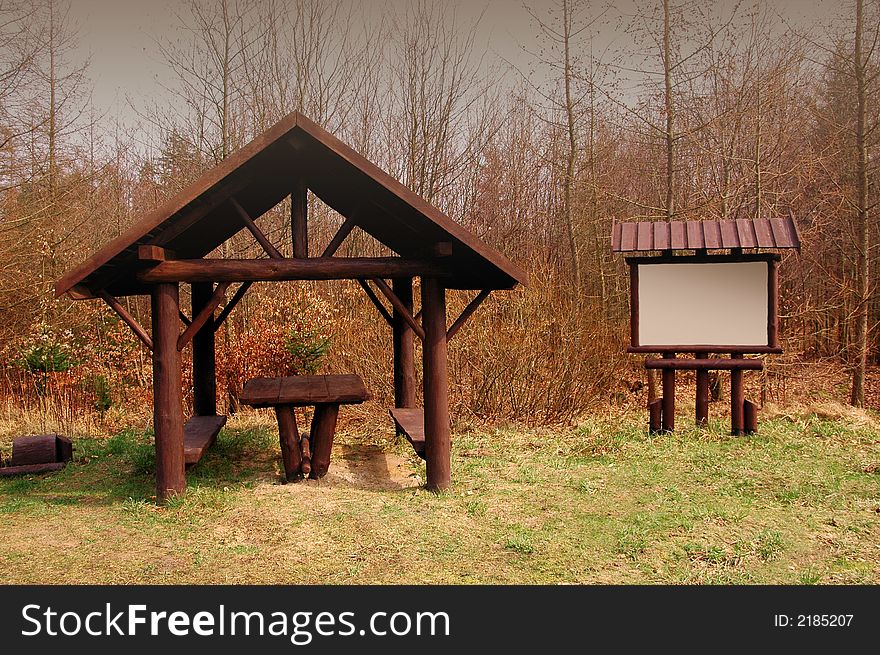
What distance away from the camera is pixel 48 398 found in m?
12.8

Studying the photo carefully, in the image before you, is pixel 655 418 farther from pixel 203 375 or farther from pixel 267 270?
pixel 203 375

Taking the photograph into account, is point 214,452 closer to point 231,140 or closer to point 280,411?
point 280,411

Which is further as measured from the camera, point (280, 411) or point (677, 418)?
point (677, 418)

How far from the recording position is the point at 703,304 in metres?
9.50

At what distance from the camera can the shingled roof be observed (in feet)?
29.9

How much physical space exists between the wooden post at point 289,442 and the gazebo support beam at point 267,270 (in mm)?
1501

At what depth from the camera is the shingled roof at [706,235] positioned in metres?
9.12

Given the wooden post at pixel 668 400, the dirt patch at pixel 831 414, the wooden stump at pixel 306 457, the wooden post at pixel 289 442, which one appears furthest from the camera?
the dirt patch at pixel 831 414

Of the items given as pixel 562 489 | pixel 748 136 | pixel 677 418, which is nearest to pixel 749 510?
pixel 562 489

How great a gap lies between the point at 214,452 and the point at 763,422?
7.65 metres

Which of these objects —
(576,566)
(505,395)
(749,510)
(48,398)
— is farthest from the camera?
(48,398)

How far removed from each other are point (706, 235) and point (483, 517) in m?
5.10

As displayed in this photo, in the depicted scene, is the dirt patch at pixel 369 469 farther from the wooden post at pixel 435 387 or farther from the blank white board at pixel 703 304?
the blank white board at pixel 703 304

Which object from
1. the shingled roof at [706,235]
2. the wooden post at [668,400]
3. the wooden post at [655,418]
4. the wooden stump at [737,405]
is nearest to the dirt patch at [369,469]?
the wooden post at [655,418]
